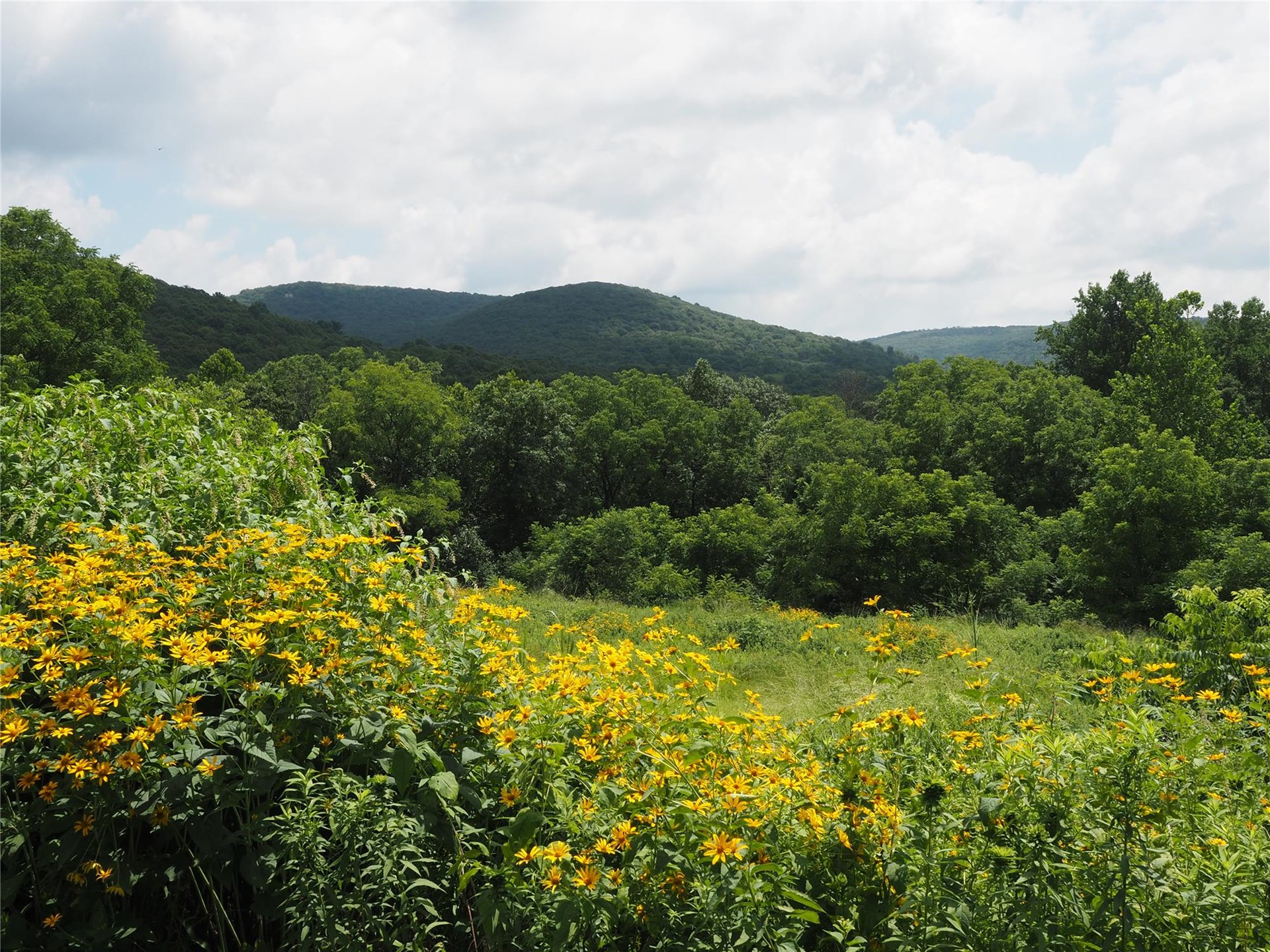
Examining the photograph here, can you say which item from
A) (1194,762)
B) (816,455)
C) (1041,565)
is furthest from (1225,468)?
(1194,762)

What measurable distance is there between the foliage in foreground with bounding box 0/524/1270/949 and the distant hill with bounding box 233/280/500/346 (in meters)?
129

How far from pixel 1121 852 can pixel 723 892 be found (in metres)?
1.00

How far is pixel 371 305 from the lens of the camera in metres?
152

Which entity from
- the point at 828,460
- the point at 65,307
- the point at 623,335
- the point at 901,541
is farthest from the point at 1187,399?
the point at 623,335

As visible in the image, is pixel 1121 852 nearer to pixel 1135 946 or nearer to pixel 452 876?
pixel 1135 946

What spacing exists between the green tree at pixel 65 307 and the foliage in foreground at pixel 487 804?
74.3 feet

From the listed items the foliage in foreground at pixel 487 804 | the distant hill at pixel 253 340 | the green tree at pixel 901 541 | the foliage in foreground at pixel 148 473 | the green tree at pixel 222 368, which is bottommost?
the green tree at pixel 901 541

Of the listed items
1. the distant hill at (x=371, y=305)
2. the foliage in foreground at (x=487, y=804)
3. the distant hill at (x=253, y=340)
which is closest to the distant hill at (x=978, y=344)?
the distant hill at (x=371, y=305)

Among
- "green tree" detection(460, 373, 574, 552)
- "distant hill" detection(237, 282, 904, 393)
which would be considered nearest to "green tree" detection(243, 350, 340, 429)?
"green tree" detection(460, 373, 574, 552)

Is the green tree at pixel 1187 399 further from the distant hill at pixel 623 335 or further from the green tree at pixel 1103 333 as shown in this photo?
the distant hill at pixel 623 335

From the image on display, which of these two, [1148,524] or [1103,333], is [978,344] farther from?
[1148,524]

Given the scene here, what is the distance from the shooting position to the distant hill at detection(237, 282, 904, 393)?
90.9 m

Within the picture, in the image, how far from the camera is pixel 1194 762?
2070mm

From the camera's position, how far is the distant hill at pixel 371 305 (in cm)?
13625
